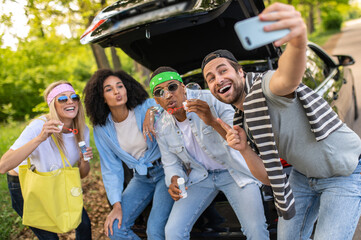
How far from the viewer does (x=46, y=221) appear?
107 inches

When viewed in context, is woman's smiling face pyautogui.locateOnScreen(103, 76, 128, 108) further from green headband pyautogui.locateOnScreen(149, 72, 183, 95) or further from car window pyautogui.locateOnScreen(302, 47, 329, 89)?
car window pyautogui.locateOnScreen(302, 47, 329, 89)

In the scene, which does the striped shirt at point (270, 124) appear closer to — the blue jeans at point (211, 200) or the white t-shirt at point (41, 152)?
the blue jeans at point (211, 200)

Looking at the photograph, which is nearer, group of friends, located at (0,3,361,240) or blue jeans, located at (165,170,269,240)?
group of friends, located at (0,3,361,240)

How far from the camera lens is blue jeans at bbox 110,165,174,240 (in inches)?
104

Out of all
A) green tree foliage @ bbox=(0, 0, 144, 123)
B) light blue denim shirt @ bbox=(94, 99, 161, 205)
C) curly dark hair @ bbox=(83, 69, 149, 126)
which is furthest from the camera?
green tree foliage @ bbox=(0, 0, 144, 123)

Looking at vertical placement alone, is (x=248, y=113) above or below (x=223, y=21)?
below

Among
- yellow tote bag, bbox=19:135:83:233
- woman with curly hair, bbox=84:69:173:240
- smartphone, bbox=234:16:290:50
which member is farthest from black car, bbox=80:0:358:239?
yellow tote bag, bbox=19:135:83:233

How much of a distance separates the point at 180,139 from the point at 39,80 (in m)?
11.1

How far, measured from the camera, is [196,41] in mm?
3354

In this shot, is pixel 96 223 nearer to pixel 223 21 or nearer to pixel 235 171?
pixel 235 171

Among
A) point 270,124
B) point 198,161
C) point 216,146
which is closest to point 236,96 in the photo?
point 270,124

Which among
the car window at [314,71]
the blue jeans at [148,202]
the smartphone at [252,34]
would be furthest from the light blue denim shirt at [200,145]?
the smartphone at [252,34]

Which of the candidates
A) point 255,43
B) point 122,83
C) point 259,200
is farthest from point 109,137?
point 255,43

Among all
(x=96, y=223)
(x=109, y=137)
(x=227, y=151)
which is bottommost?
(x=96, y=223)
